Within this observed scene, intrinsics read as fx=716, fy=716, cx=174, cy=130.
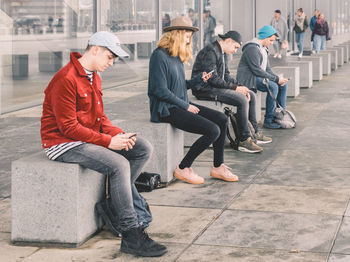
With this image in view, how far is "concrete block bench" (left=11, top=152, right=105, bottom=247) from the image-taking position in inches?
196

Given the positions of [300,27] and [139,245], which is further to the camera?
[300,27]

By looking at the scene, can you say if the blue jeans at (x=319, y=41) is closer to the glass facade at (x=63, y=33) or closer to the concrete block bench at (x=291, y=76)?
the glass facade at (x=63, y=33)

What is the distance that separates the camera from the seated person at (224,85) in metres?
8.17

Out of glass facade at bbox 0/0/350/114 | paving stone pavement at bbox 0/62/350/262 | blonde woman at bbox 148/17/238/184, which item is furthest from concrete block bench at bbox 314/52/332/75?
blonde woman at bbox 148/17/238/184

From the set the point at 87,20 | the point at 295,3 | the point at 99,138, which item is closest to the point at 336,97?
the point at 87,20

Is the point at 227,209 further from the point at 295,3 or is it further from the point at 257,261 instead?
the point at 295,3

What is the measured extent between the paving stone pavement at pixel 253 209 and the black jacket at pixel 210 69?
→ 772 mm

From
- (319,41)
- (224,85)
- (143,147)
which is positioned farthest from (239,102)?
(319,41)

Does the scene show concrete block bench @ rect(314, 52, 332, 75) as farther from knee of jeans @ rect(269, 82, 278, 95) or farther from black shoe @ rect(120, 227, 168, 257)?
black shoe @ rect(120, 227, 168, 257)

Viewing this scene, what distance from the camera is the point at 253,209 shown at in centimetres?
598

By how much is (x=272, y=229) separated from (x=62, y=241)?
5.13ft

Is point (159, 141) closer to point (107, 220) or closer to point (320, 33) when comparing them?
point (107, 220)

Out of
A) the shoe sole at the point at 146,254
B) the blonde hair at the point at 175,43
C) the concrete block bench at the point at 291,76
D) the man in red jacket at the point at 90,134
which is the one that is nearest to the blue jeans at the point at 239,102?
the blonde hair at the point at 175,43

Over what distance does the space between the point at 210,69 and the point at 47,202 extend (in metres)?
3.63
